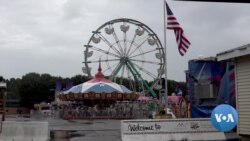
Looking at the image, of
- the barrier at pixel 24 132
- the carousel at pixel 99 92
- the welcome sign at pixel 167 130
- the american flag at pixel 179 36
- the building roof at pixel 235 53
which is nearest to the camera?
the building roof at pixel 235 53

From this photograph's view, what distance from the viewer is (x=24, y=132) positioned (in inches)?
693

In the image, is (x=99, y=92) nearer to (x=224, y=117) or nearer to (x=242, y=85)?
(x=242, y=85)

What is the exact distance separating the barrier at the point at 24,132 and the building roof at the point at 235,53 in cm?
755

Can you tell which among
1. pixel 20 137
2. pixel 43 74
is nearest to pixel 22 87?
pixel 43 74

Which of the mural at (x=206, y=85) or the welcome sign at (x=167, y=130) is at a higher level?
the mural at (x=206, y=85)

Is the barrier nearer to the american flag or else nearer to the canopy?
the american flag

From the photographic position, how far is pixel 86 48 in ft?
183

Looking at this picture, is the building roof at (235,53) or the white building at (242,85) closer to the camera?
the building roof at (235,53)

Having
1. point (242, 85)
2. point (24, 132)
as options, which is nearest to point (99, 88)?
point (24, 132)

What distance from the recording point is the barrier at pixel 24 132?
1752 cm

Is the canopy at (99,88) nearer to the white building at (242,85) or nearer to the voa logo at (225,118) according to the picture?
the white building at (242,85)

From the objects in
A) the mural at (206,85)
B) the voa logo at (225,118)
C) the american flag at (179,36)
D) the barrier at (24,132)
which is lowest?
the barrier at (24,132)

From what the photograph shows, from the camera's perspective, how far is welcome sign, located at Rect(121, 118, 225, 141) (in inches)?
651

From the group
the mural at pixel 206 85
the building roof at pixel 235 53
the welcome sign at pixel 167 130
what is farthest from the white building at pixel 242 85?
the mural at pixel 206 85
